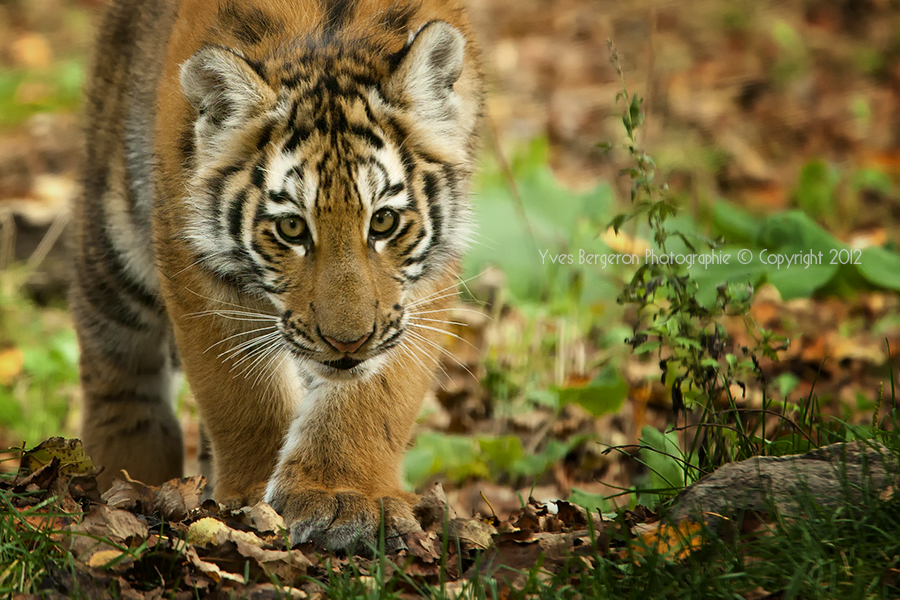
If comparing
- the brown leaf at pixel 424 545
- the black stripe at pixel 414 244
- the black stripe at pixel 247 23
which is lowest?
the brown leaf at pixel 424 545

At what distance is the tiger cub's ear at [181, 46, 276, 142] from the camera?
125 inches

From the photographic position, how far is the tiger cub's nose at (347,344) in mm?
3127

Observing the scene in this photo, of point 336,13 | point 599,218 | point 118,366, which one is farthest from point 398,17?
point 599,218

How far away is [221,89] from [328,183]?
560 millimetres

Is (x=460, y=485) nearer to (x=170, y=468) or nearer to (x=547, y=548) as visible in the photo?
(x=170, y=468)

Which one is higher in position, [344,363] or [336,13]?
[336,13]

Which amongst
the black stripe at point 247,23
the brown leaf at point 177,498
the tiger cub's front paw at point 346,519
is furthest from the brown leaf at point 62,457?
the black stripe at point 247,23

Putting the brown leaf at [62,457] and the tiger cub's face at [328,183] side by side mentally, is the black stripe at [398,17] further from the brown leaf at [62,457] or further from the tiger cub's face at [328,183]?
the brown leaf at [62,457]

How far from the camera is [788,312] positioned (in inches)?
240

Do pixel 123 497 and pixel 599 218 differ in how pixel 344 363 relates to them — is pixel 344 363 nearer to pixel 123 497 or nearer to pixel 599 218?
pixel 123 497

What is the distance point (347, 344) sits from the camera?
123 inches

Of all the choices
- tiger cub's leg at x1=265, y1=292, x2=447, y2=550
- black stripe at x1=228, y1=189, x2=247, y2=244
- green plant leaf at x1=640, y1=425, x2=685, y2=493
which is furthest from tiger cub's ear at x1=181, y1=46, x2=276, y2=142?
green plant leaf at x1=640, y1=425, x2=685, y2=493

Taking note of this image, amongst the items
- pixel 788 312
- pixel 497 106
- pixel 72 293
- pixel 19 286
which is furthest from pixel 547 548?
pixel 497 106

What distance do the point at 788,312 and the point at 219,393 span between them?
391 cm
